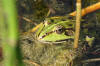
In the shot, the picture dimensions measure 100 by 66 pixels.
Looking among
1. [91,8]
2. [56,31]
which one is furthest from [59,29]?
[91,8]

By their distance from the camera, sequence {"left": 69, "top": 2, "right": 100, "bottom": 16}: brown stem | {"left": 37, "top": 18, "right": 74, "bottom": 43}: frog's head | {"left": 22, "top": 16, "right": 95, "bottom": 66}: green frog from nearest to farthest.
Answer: {"left": 22, "top": 16, "right": 95, "bottom": 66}: green frog < {"left": 37, "top": 18, "right": 74, "bottom": 43}: frog's head < {"left": 69, "top": 2, "right": 100, "bottom": 16}: brown stem

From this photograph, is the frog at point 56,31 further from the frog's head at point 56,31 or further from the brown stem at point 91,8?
the brown stem at point 91,8

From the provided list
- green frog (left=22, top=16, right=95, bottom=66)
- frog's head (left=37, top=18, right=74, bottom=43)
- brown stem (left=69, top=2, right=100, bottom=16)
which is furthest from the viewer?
brown stem (left=69, top=2, right=100, bottom=16)

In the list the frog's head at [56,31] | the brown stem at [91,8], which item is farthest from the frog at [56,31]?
the brown stem at [91,8]

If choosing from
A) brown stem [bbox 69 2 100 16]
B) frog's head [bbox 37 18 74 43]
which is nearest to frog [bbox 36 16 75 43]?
frog's head [bbox 37 18 74 43]

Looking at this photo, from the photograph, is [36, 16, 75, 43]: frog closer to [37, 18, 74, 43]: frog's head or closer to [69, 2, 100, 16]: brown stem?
[37, 18, 74, 43]: frog's head

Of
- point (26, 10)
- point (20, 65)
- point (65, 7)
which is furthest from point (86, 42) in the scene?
point (20, 65)

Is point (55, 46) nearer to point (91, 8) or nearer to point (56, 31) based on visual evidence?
point (56, 31)

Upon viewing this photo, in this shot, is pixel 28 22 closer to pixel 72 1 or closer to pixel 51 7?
pixel 51 7

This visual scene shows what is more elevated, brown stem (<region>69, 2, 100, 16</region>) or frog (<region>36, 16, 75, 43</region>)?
brown stem (<region>69, 2, 100, 16</region>)
